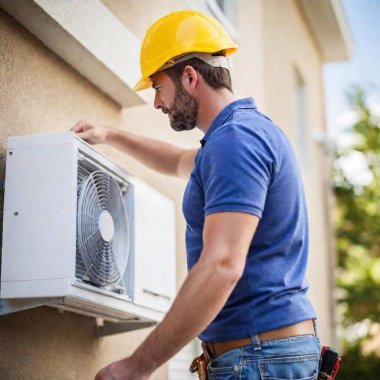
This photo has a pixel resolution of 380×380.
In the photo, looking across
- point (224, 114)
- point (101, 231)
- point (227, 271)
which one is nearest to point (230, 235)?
point (227, 271)

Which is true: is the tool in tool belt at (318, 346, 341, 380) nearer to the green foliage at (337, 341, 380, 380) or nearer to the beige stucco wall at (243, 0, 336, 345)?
the beige stucco wall at (243, 0, 336, 345)

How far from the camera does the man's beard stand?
3248mm

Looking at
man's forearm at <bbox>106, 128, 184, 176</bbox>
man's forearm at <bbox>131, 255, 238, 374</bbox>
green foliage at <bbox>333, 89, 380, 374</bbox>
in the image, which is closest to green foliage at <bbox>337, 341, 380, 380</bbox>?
green foliage at <bbox>333, 89, 380, 374</bbox>

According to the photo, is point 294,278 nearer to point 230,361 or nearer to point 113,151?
point 230,361

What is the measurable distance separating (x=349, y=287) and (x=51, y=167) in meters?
12.4

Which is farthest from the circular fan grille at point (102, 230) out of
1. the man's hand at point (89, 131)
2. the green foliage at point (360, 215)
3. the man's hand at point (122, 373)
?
the green foliage at point (360, 215)

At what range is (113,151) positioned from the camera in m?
4.37

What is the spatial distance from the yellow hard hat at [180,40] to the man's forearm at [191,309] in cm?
116

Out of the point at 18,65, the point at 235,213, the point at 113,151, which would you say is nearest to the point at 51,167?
the point at 18,65

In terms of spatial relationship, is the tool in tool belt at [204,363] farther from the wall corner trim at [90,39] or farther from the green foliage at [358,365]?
the green foliage at [358,365]

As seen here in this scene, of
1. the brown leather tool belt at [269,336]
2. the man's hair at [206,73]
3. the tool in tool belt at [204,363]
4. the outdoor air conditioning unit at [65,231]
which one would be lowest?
the tool in tool belt at [204,363]

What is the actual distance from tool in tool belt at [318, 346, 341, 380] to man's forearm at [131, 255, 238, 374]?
2.40 ft

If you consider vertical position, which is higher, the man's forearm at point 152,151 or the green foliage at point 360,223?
the green foliage at point 360,223

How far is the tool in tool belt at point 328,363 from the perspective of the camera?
3029 millimetres
